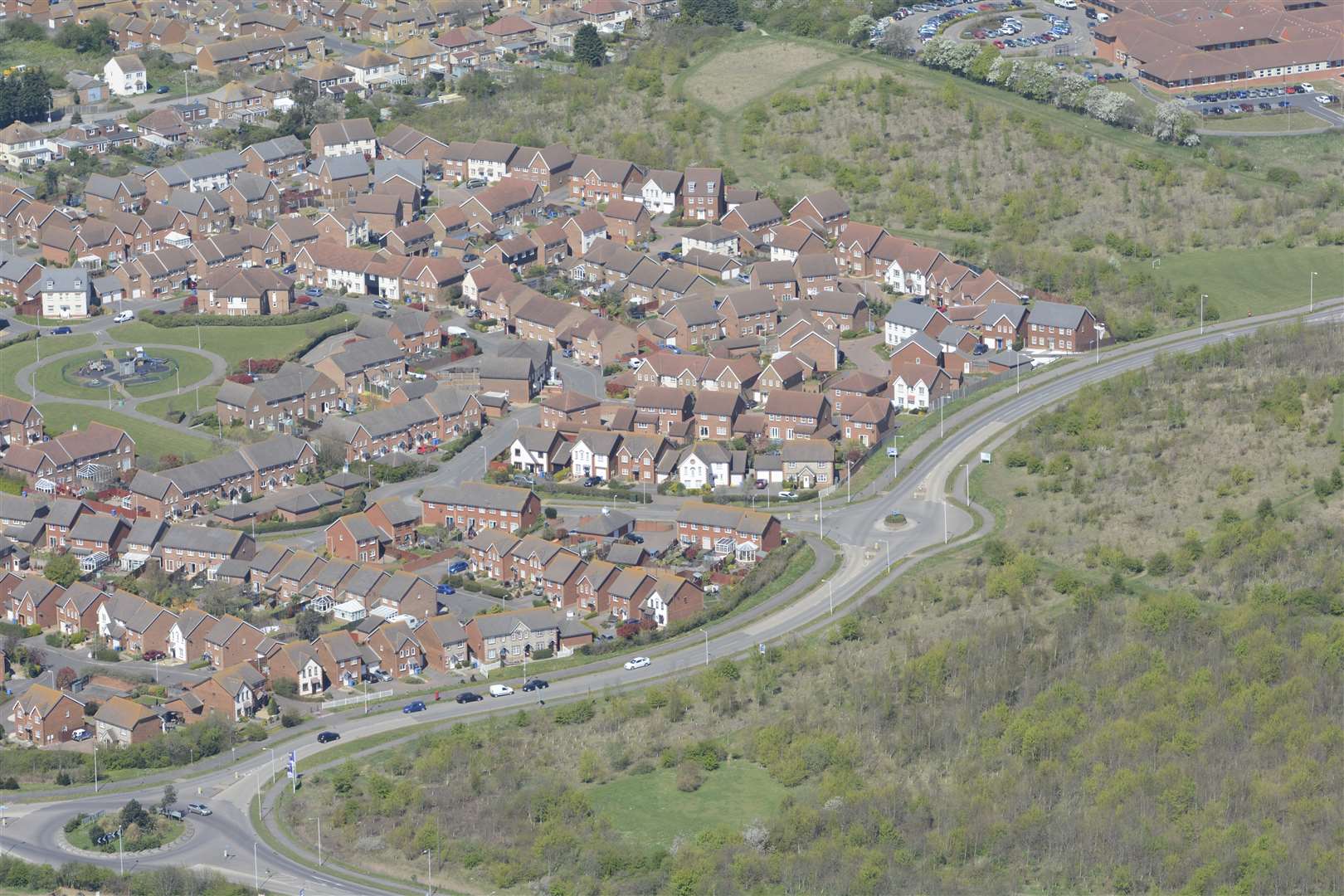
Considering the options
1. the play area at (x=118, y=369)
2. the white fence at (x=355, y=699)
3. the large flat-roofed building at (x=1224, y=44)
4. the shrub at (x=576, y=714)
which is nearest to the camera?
the shrub at (x=576, y=714)

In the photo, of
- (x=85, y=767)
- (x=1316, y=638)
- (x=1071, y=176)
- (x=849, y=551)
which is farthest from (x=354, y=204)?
(x=1316, y=638)

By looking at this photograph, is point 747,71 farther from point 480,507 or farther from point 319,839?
point 319,839

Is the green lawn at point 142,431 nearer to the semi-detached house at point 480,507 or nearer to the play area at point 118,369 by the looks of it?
the play area at point 118,369

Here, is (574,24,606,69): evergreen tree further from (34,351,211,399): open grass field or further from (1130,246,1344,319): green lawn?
(34,351,211,399): open grass field

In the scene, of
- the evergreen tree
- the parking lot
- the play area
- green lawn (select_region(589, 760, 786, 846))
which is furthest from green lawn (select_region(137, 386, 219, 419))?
the parking lot

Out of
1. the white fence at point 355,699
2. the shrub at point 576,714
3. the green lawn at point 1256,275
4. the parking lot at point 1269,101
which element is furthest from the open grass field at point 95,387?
the parking lot at point 1269,101

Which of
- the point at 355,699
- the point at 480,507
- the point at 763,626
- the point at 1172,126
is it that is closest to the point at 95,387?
the point at 480,507
